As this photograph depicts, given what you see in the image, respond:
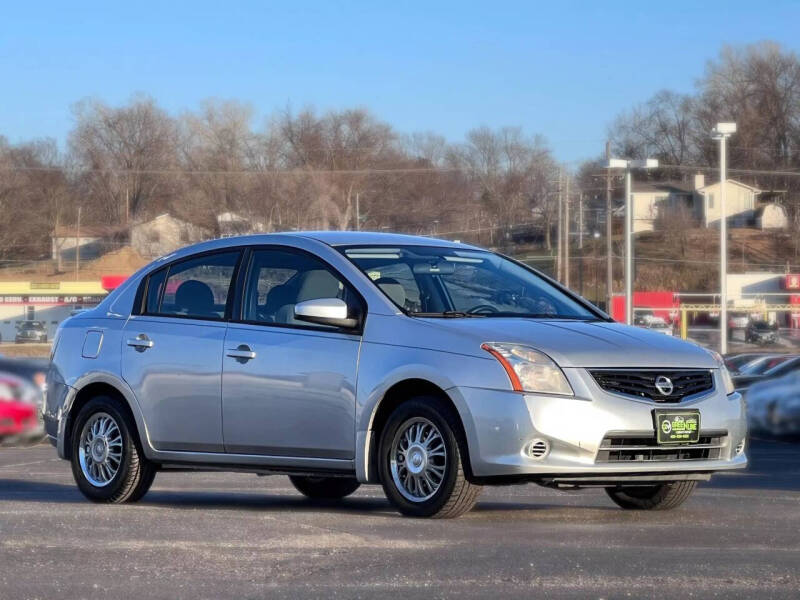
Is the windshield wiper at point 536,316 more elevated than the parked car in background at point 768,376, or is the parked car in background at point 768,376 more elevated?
the windshield wiper at point 536,316

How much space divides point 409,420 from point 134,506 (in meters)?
2.02

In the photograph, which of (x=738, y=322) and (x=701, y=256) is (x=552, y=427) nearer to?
(x=738, y=322)

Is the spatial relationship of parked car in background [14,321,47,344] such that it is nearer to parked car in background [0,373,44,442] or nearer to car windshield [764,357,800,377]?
car windshield [764,357,800,377]

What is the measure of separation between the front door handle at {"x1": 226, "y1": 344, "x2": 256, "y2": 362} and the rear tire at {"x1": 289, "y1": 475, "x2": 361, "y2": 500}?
1325 millimetres

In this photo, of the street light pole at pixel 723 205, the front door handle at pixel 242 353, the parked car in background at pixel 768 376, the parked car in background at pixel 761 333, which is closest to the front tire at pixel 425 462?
the front door handle at pixel 242 353

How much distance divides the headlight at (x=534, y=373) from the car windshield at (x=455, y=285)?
0.72 metres

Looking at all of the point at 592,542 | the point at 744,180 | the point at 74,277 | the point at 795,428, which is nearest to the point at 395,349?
the point at 592,542

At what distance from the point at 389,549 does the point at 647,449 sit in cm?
177

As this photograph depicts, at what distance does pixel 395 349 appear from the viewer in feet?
26.3

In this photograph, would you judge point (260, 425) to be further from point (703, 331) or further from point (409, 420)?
point (703, 331)

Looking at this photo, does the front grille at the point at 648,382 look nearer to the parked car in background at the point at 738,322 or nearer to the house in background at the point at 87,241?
the parked car in background at the point at 738,322

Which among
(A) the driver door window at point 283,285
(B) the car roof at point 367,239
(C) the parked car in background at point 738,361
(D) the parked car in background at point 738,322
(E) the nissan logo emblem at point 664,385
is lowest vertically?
(D) the parked car in background at point 738,322

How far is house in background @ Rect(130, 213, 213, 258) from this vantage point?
92.3m

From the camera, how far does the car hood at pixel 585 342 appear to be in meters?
7.70
